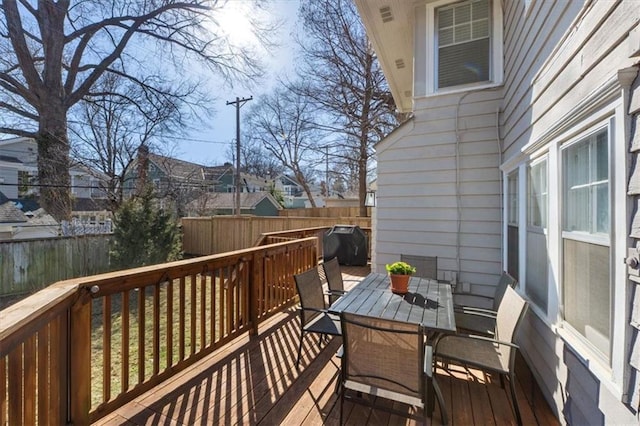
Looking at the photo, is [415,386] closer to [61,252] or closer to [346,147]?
[61,252]

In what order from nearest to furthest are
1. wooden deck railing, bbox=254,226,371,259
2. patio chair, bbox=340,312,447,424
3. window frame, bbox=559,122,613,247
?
1. window frame, bbox=559,122,613,247
2. patio chair, bbox=340,312,447,424
3. wooden deck railing, bbox=254,226,371,259

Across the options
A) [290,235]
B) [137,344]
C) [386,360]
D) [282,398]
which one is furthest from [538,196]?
[290,235]

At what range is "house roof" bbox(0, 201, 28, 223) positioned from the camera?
10625 mm

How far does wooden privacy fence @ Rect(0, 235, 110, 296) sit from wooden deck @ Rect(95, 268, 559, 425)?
7.57 m

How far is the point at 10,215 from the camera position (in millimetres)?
10883

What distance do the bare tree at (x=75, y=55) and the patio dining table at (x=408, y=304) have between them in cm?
1012

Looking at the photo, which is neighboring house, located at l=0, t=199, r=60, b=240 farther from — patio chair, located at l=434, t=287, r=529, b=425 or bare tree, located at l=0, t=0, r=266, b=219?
patio chair, located at l=434, t=287, r=529, b=425

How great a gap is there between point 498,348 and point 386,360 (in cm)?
118

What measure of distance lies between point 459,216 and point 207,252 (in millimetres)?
10496

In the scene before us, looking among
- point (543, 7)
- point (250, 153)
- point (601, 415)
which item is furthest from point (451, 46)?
point (250, 153)

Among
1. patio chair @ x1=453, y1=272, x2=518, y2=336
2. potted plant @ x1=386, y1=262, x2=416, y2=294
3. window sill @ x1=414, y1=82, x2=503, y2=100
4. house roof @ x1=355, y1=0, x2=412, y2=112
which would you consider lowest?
patio chair @ x1=453, y1=272, x2=518, y2=336

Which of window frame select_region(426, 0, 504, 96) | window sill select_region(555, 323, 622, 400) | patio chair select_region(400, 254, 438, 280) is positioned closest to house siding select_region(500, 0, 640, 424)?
window sill select_region(555, 323, 622, 400)

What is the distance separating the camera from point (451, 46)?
161 inches

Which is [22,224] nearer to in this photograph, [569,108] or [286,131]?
[286,131]
